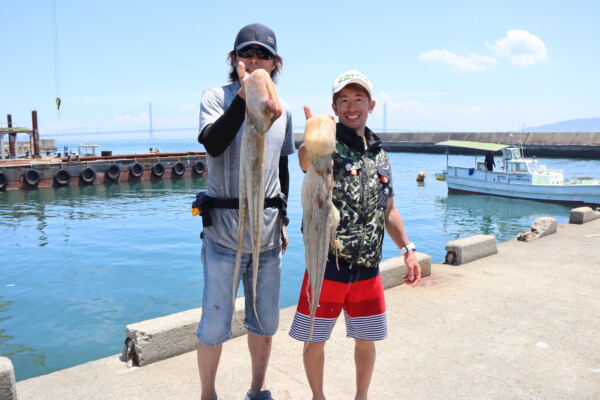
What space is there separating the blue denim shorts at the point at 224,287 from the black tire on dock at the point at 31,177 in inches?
1275

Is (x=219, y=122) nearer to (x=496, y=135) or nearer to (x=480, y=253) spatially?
(x=480, y=253)

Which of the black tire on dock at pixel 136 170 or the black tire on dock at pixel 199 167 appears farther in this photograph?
the black tire on dock at pixel 199 167

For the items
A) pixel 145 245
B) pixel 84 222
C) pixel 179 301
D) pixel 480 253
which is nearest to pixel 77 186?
pixel 84 222

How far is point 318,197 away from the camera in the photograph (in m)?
1.98

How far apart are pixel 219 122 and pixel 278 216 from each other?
876mm

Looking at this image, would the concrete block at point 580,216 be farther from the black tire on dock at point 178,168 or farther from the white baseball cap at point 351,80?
the black tire on dock at point 178,168

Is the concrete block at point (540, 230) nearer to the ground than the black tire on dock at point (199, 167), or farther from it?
nearer to the ground

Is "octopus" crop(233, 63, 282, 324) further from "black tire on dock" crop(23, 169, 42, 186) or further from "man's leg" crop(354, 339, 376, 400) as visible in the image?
"black tire on dock" crop(23, 169, 42, 186)

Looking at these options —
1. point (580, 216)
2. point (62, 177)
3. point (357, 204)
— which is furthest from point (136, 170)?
point (357, 204)

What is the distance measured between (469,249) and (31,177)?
31.0 meters

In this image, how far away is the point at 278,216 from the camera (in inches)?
115

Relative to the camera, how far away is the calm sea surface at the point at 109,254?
859cm

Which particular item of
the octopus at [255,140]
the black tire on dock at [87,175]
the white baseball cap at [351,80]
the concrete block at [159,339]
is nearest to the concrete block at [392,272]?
the concrete block at [159,339]

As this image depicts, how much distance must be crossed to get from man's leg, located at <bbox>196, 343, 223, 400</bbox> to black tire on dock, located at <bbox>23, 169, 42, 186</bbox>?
32.4m
